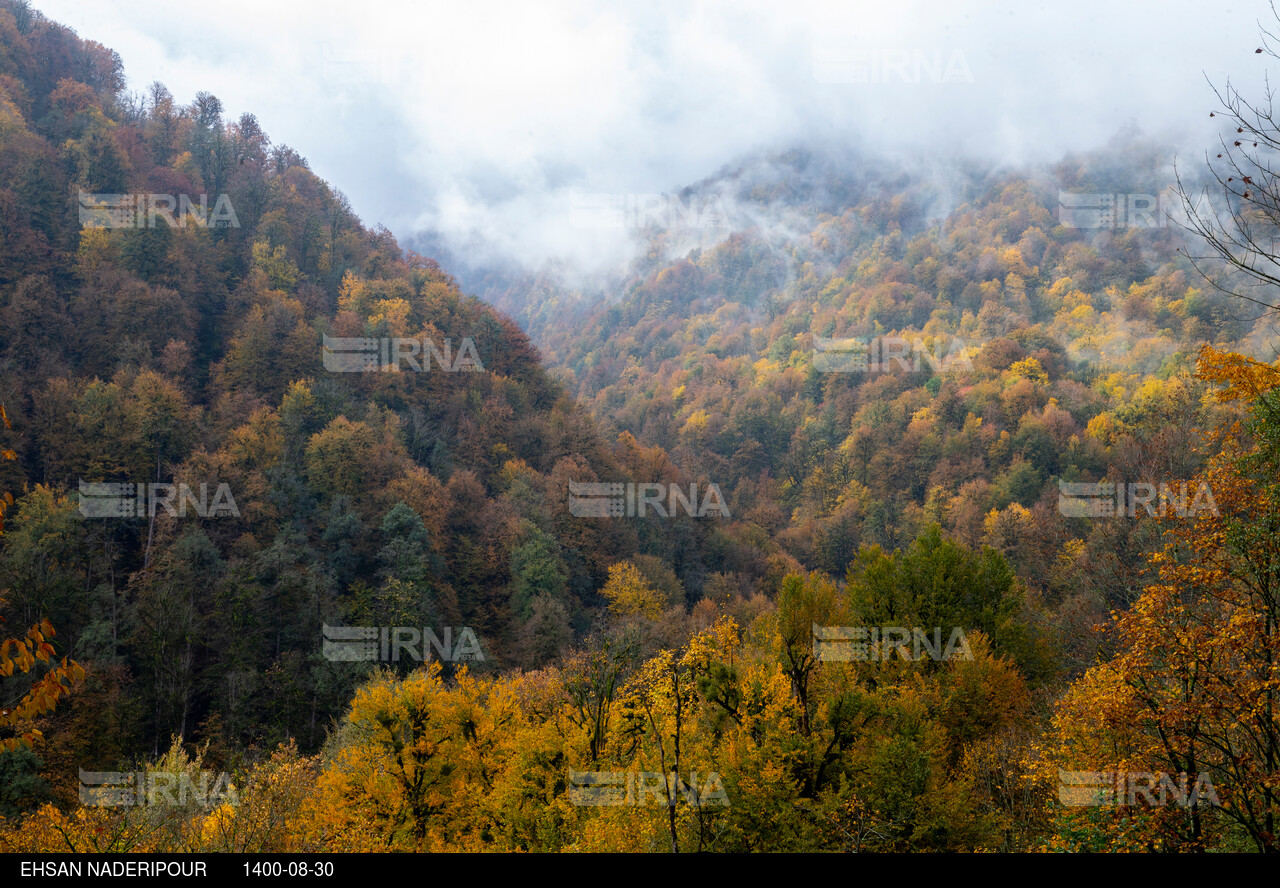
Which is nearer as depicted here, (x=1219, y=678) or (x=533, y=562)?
(x=1219, y=678)

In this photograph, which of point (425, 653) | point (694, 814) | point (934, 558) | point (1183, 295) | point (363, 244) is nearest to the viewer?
point (694, 814)

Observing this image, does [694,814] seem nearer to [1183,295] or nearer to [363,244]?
[363,244]

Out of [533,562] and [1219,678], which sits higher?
[1219,678]

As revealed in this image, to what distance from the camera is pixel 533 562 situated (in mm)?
53781

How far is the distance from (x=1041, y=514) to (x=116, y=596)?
2406 inches

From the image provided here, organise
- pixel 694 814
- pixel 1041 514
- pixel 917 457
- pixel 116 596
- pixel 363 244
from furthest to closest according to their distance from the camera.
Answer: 1. pixel 917 457
2. pixel 363 244
3. pixel 1041 514
4. pixel 116 596
5. pixel 694 814

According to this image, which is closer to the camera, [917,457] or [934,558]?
[934,558]

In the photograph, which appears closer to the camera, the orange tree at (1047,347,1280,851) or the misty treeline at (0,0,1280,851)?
the orange tree at (1047,347,1280,851)

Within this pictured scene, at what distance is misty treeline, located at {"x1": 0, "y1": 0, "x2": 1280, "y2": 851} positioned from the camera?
680 inches

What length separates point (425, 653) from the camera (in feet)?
150

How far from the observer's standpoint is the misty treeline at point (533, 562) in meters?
17.3

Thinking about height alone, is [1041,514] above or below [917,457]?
below

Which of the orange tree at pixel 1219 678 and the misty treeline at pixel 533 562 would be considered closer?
the orange tree at pixel 1219 678

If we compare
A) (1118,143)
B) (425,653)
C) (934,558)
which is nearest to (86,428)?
(425,653)
